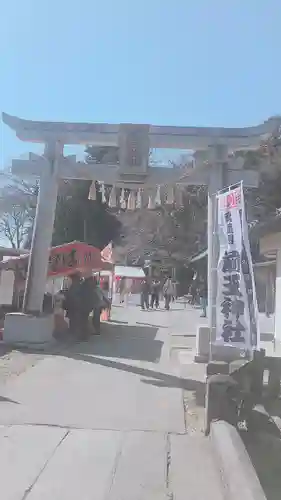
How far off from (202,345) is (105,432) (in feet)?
16.6

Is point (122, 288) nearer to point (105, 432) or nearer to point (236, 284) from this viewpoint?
point (236, 284)

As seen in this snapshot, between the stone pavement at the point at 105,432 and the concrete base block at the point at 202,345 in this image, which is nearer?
the stone pavement at the point at 105,432

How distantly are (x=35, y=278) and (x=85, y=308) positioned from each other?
2.44 meters

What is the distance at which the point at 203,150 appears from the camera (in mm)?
11727

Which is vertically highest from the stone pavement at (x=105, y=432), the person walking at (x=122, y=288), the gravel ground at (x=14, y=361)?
the person walking at (x=122, y=288)

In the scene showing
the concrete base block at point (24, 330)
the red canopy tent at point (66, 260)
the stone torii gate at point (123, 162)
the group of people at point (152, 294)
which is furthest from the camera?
the group of people at point (152, 294)

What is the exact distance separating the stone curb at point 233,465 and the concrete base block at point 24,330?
664 centimetres

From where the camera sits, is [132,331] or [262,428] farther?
[132,331]

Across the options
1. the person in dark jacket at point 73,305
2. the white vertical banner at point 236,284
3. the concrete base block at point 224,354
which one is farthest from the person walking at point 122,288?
the white vertical banner at point 236,284

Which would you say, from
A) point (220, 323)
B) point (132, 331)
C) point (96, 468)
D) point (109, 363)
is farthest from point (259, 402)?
point (132, 331)

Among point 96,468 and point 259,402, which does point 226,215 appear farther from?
point 96,468

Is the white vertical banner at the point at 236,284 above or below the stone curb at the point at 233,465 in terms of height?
above

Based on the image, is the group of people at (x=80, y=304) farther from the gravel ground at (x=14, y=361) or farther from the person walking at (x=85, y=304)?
the gravel ground at (x=14, y=361)

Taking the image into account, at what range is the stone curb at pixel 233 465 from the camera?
4.05 m
